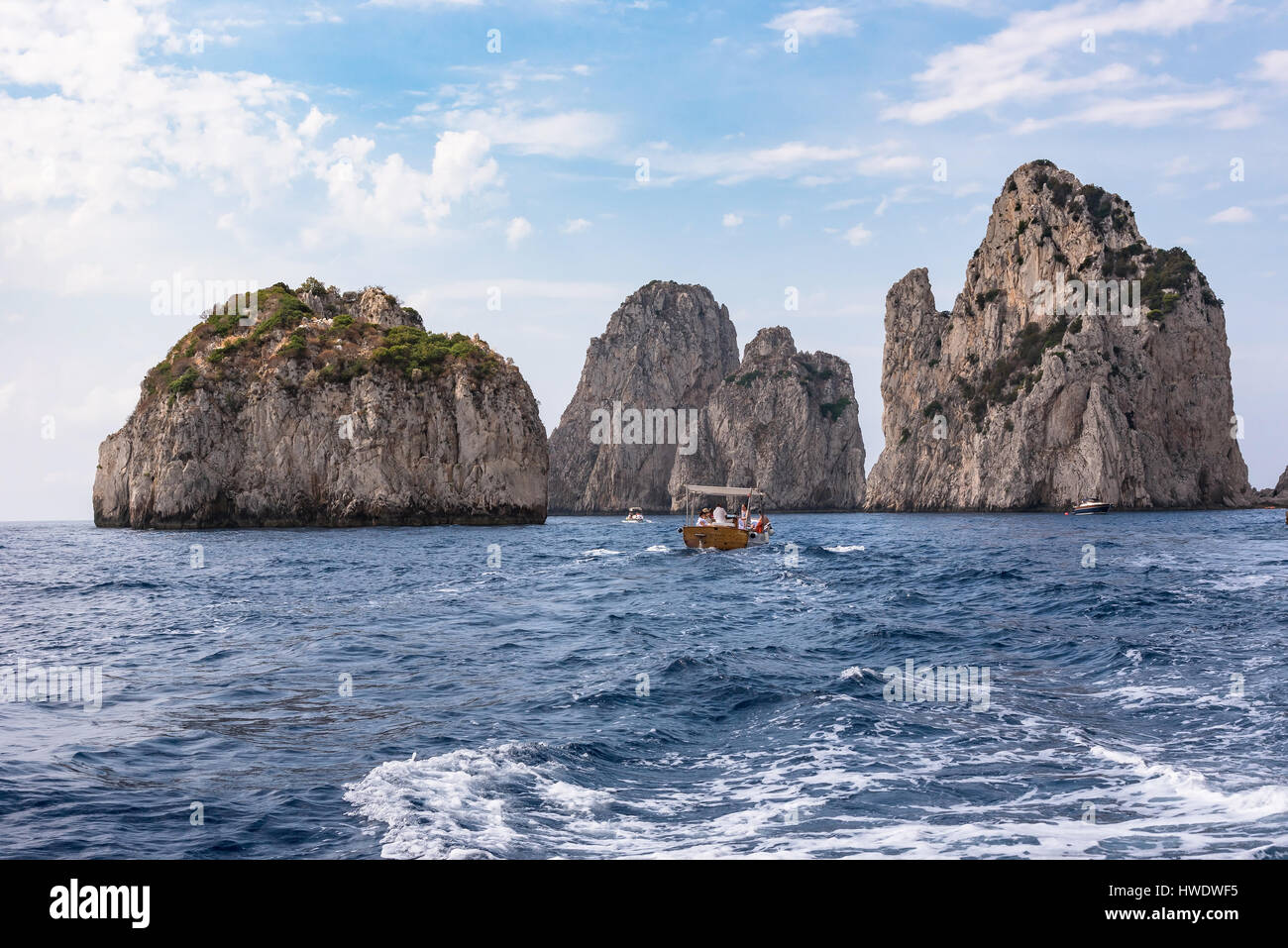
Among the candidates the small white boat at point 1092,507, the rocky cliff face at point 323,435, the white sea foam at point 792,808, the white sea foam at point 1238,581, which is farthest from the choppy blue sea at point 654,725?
the small white boat at point 1092,507

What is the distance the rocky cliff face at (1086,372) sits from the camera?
5507 inches

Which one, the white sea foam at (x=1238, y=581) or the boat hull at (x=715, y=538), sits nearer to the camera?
the white sea foam at (x=1238, y=581)

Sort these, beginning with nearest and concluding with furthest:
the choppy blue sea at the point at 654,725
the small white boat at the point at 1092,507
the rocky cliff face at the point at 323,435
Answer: the choppy blue sea at the point at 654,725 → the rocky cliff face at the point at 323,435 → the small white boat at the point at 1092,507

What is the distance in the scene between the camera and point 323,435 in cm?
9825

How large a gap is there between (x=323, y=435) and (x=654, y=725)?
89.7 meters

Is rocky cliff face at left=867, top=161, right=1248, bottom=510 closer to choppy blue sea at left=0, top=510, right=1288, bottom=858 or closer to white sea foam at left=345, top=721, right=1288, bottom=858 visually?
choppy blue sea at left=0, top=510, right=1288, bottom=858

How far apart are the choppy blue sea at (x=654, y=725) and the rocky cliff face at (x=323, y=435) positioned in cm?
6453

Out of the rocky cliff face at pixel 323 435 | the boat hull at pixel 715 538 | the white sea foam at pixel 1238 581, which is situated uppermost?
the rocky cliff face at pixel 323 435

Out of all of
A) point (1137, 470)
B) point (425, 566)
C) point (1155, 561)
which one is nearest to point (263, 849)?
point (425, 566)

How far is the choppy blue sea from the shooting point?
10.2 m

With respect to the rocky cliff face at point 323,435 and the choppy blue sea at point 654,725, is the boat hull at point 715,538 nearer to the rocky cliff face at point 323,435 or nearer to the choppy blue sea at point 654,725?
the choppy blue sea at point 654,725

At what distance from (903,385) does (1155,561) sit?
502ft
